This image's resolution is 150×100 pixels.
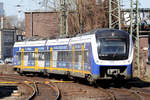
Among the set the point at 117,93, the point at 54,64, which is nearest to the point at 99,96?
the point at 117,93

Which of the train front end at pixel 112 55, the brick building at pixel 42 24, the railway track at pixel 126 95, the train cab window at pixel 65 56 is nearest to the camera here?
the railway track at pixel 126 95

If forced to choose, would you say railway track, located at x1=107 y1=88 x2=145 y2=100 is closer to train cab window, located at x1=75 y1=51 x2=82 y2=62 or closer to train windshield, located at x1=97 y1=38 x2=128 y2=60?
train windshield, located at x1=97 y1=38 x2=128 y2=60

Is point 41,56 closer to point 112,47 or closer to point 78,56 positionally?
point 78,56

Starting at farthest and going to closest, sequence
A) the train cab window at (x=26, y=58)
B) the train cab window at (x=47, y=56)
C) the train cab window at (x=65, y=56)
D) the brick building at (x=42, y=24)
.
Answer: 1. the brick building at (x=42, y=24)
2. the train cab window at (x=26, y=58)
3. the train cab window at (x=47, y=56)
4. the train cab window at (x=65, y=56)

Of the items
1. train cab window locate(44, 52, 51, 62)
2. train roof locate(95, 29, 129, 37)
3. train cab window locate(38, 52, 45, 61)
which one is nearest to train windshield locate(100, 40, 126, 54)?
train roof locate(95, 29, 129, 37)

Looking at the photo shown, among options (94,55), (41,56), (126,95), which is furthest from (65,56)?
(126,95)

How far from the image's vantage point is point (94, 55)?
54.3ft

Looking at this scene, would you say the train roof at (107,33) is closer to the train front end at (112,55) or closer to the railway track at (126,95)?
the train front end at (112,55)

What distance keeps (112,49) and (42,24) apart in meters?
28.7

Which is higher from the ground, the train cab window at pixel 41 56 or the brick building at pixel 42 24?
the brick building at pixel 42 24

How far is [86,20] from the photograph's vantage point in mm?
34375

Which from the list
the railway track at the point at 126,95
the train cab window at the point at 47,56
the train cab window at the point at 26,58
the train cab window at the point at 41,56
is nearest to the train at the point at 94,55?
the train cab window at the point at 47,56

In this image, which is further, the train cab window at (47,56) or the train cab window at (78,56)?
the train cab window at (47,56)

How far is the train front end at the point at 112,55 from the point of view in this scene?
16516 mm
